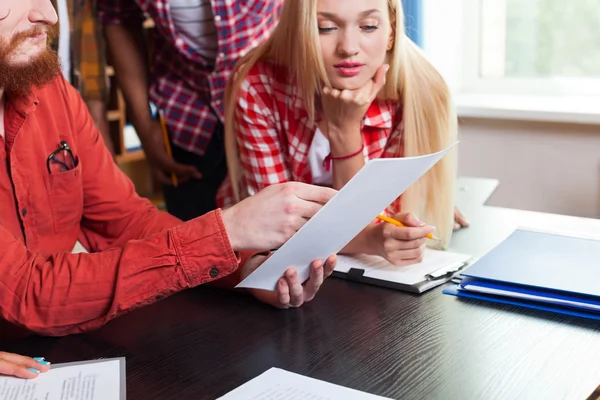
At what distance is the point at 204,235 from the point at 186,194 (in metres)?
1.13

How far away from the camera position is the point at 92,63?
2.34 metres

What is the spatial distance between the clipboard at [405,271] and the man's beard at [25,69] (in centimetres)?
61

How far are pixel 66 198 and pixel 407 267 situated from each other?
64 cm

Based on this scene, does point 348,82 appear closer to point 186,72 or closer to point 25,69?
point 25,69

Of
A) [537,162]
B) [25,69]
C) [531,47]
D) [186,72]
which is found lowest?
[537,162]

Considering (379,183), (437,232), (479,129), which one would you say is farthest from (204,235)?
(479,129)

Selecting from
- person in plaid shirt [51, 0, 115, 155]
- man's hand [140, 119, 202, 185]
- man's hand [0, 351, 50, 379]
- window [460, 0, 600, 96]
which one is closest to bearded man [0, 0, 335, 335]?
man's hand [0, 351, 50, 379]

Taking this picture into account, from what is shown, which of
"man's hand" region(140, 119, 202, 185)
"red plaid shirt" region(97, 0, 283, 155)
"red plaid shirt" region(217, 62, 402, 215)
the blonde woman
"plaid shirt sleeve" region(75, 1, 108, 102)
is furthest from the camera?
"plaid shirt sleeve" region(75, 1, 108, 102)

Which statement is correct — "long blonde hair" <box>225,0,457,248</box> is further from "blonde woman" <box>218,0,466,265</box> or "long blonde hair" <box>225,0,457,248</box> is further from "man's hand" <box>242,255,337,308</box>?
"man's hand" <box>242,255,337,308</box>

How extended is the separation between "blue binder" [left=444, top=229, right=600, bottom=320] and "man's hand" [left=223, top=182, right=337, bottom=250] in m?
0.29

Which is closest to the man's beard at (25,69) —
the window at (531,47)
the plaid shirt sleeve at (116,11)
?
the plaid shirt sleeve at (116,11)

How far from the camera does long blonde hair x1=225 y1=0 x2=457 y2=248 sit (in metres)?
1.53

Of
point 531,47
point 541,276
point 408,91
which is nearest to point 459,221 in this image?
point 408,91

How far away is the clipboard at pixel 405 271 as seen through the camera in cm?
125
